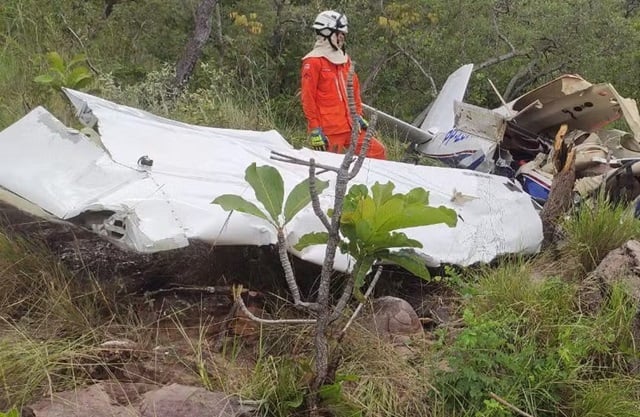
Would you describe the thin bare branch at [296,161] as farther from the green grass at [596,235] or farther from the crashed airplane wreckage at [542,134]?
the crashed airplane wreckage at [542,134]

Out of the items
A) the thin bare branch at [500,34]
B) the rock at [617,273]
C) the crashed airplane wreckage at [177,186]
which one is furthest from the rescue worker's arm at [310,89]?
the thin bare branch at [500,34]

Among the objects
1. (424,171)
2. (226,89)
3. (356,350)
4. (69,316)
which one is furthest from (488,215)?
(226,89)

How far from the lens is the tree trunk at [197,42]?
7250mm

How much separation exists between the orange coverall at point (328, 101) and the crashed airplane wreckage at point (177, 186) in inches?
42.0

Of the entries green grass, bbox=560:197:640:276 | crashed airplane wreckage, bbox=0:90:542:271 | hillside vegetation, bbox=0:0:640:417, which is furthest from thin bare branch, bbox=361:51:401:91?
green grass, bbox=560:197:640:276

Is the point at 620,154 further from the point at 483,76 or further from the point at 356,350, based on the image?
the point at 356,350

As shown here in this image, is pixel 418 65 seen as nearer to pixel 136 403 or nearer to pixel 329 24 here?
pixel 329 24

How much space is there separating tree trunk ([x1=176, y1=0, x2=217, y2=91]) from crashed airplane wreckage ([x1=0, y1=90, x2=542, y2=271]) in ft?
8.41

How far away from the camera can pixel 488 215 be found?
454cm

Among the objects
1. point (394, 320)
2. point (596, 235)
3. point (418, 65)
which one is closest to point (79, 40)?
point (418, 65)

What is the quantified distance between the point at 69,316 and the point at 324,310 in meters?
1.27

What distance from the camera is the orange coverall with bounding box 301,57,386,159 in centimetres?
606

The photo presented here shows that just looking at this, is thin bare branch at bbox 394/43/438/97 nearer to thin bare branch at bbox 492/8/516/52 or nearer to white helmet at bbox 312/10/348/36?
thin bare branch at bbox 492/8/516/52

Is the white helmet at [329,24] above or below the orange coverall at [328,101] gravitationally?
above
